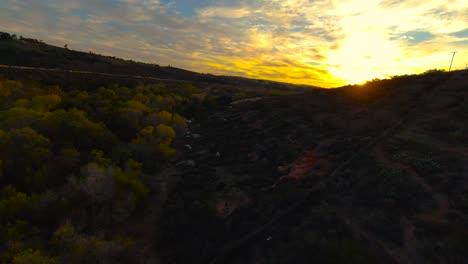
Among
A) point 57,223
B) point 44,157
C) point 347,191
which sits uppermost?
point 347,191

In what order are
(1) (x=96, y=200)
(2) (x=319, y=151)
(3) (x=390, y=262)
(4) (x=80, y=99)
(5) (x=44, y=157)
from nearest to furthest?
(3) (x=390, y=262) → (1) (x=96, y=200) → (5) (x=44, y=157) → (2) (x=319, y=151) → (4) (x=80, y=99)

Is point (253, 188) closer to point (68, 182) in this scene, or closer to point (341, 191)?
point (341, 191)

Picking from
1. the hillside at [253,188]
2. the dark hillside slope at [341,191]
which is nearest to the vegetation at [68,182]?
the hillside at [253,188]

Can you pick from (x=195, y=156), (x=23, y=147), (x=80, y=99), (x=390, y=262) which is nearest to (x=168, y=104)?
(x=80, y=99)

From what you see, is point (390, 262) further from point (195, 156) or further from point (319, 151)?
point (195, 156)

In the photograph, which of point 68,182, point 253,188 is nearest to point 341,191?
point 253,188

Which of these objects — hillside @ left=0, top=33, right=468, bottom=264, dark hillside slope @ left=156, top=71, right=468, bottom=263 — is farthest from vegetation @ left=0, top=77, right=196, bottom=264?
dark hillside slope @ left=156, top=71, right=468, bottom=263

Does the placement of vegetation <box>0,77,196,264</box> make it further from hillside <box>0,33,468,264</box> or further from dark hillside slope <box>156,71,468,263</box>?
dark hillside slope <box>156,71,468,263</box>
